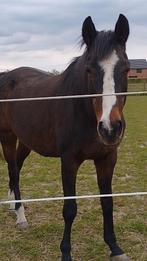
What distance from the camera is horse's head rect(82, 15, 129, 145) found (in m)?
2.75

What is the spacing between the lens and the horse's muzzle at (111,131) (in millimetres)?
2723

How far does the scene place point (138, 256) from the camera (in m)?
3.74

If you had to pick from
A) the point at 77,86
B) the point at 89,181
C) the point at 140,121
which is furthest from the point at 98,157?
the point at 140,121

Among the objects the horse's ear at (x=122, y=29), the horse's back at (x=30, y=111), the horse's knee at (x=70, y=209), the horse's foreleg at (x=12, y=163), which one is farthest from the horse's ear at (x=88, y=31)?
the horse's foreleg at (x=12, y=163)

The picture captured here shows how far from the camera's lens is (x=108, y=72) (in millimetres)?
2844

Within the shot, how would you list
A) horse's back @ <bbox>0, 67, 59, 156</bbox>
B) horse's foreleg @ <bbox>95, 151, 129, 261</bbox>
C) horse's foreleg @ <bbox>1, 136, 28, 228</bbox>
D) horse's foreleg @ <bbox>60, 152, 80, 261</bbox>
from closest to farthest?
horse's foreleg @ <bbox>60, 152, 80, 261</bbox>
horse's foreleg @ <bbox>95, 151, 129, 261</bbox>
horse's back @ <bbox>0, 67, 59, 156</bbox>
horse's foreleg @ <bbox>1, 136, 28, 228</bbox>

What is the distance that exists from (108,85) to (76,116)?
2.39ft

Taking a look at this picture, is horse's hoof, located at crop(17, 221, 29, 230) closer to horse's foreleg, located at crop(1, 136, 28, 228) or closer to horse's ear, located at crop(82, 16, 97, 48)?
horse's foreleg, located at crop(1, 136, 28, 228)

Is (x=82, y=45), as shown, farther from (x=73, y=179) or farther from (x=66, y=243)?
(x=66, y=243)

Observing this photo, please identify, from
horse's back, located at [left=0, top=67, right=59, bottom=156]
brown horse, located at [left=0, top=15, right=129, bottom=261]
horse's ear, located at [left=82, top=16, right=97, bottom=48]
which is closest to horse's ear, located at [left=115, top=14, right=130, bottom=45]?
brown horse, located at [left=0, top=15, right=129, bottom=261]

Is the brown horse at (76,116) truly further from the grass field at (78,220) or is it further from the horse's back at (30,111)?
the grass field at (78,220)

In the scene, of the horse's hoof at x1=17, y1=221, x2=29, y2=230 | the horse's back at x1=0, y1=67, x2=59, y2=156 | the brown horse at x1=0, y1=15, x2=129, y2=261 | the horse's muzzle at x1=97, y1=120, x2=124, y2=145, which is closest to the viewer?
the horse's muzzle at x1=97, y1=120, x2=124, y2=145

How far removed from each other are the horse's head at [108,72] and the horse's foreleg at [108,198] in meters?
0.82

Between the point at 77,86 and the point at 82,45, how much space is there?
364mm
